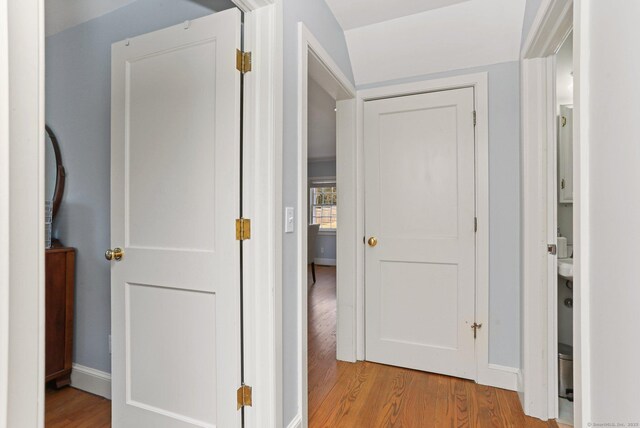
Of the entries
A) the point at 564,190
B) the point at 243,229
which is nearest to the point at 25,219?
the point at 243,229

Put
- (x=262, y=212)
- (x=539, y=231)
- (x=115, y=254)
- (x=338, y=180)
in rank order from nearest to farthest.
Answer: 1. (x=262, y=212)
2. (x=115, y=254)
3. (x=539, y=231)
4. (x=338, y=180)

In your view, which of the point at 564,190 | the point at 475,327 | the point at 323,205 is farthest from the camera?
the point at 323,205

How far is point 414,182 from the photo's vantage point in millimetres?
2262

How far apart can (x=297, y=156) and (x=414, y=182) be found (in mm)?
1067

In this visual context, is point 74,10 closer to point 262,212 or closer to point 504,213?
point 262,212

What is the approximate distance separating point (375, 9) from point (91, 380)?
292cm

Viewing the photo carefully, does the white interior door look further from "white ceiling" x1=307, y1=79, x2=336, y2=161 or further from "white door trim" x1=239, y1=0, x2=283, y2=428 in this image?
"white ceiling" x1=307, y1=79, x2=336, y2=161

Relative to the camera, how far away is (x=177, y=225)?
1.45 metres

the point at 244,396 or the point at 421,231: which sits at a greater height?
the point at 421,231

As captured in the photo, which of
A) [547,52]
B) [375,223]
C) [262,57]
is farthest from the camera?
[375,223]

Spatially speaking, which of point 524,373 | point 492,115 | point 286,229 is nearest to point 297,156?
point 286,229

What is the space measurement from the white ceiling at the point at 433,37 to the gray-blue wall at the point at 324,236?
468cm

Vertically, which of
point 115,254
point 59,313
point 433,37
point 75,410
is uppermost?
point 433,37

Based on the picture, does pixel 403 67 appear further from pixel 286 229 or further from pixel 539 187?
pixel 286 229
